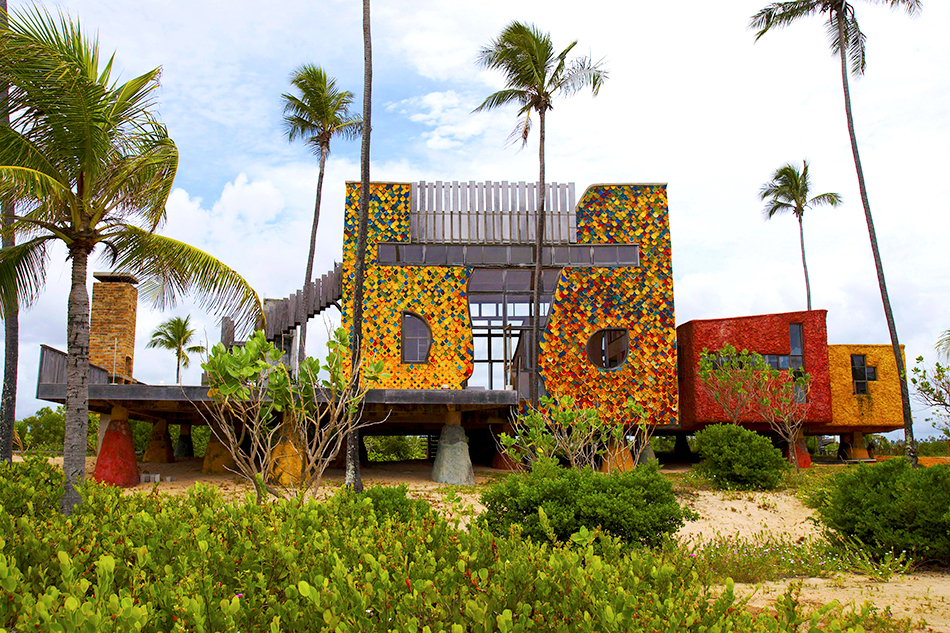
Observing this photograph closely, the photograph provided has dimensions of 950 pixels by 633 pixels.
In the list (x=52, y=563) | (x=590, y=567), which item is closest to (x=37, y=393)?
(x=52, y=563)

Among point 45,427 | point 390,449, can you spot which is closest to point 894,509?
point 390,449

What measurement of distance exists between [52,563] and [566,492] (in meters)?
5.68

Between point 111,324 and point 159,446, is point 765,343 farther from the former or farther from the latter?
point 111,324

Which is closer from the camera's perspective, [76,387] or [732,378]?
[76,387]

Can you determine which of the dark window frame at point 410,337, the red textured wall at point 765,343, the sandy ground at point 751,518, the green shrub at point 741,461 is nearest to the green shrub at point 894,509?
the sandy ground at point 751,518

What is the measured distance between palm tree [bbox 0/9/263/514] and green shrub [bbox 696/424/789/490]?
1178 cm

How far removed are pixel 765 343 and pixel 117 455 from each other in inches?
824

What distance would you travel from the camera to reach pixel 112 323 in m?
20.9

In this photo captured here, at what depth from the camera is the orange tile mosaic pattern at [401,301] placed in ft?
67.7

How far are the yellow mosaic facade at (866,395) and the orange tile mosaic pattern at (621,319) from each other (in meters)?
8.93

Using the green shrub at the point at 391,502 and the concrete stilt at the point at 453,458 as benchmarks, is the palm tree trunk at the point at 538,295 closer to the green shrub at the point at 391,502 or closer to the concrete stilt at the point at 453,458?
the concrete stilt at the point at 453,458

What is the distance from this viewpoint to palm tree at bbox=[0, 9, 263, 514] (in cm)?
950

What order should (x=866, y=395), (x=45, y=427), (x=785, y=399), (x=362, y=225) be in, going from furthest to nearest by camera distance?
(x=45, y=427)
(x=866, y=395)
(x=785, y=399)
(x=362, y=225)

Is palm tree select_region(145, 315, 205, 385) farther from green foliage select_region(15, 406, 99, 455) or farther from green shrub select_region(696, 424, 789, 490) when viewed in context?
green shrub select_region(696, 424, 789, 490)
